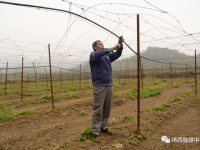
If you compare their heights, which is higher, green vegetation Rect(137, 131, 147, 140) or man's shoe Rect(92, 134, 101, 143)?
man's shoe Rect(92, 134, 101, 143)

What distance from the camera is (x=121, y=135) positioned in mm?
3064

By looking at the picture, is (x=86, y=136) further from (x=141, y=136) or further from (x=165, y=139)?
(x=165, y=139)

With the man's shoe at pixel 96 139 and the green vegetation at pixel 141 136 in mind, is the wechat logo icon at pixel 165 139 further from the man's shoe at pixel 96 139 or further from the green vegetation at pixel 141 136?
the man's shoe at pixel 96 139

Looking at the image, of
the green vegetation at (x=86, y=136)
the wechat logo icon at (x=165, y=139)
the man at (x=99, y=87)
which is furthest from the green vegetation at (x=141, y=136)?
the green vegetation at (x=86, y=136)

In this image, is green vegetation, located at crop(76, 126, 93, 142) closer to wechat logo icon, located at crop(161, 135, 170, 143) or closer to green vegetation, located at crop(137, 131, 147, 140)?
green vegetation, located at crop(137, 131, 147, 140)

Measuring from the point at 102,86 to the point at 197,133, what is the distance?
9.03 ft

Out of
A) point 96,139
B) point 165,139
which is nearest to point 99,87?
point 96,139

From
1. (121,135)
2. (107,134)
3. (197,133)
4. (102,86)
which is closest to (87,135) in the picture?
(107,134)

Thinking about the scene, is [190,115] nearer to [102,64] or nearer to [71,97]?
[102,64]

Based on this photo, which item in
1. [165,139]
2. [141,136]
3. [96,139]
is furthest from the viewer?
[165,139]

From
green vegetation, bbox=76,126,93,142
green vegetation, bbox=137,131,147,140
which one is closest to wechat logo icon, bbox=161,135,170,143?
green vegetation, bbox=137,131,147,140

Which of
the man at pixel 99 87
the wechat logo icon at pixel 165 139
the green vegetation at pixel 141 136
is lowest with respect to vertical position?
the wechat logo icon at pixel 165 139

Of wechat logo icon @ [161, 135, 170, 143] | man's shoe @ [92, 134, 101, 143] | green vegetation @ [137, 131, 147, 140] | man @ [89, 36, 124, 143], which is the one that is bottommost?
wechat logo icon @ [161, 135, 170, 143]

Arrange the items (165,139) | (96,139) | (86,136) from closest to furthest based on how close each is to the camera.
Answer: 1. (96,139)
2. (86,136)
3. (165,139)
